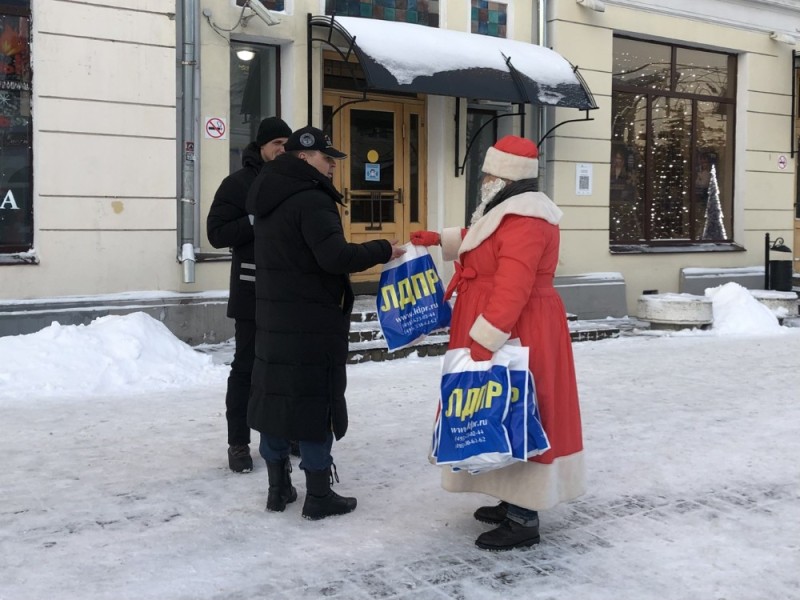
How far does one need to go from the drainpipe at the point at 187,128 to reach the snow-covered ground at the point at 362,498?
1460 millimetres

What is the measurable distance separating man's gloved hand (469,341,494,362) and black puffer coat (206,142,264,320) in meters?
1.61

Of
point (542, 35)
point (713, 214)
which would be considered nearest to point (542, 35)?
point (542, 35)

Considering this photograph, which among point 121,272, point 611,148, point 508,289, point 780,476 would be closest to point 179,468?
point 508,289

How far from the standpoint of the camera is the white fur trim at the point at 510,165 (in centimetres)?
407

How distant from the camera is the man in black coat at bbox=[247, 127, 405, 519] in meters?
4.23

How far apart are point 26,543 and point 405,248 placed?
2.18 metres

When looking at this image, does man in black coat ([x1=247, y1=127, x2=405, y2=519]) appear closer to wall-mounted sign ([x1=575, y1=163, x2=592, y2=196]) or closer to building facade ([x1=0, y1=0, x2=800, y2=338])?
building facade ([x1=0, y1=0, x2=800, y2=338])

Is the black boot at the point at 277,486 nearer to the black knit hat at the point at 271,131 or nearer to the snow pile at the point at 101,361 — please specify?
the black knit hat at the point at 271,131

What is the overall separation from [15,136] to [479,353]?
20.9 feet

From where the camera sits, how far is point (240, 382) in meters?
5.19

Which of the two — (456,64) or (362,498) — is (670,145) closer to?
(456,64)

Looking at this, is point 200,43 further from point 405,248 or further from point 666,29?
point 666,29

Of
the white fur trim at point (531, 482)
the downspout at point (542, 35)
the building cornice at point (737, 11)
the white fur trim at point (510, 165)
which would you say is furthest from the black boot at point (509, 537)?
the building cornice at point (737, 11)

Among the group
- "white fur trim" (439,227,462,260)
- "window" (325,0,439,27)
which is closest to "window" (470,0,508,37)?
"window" (325,0,439,27)
